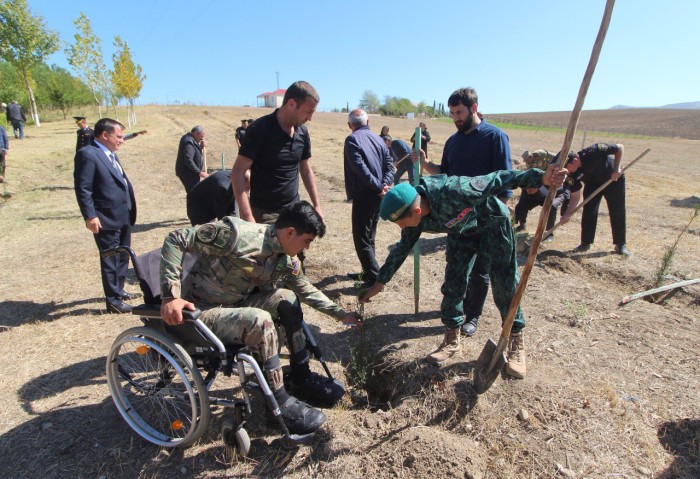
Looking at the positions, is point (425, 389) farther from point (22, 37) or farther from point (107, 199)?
point (22, 37)

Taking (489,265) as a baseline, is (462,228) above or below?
above

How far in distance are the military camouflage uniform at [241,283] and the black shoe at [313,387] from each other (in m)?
0.10

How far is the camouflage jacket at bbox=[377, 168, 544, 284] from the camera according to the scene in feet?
8.40

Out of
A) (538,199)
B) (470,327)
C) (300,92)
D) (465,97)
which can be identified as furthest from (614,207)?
(300,92)

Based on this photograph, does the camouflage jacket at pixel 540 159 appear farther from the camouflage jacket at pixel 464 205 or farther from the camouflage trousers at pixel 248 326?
the camouflage trousers at pixel 248 326

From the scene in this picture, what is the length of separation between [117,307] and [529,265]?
13.6 ft

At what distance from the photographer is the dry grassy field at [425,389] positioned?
2.46 m

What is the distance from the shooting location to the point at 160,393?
290 centimetres

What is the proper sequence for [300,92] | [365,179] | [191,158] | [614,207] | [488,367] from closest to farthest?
[488,367] → [300,92] → [365,179] → [614,207] → [191,158]

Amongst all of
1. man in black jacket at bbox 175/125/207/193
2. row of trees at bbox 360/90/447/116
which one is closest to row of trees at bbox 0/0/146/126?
man in black jacket at bbox 175/125/207/193

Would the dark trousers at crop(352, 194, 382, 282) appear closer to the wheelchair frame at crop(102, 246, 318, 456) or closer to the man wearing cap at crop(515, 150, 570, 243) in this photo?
the wheelchair frame at crop(102, 246, 318, 456)

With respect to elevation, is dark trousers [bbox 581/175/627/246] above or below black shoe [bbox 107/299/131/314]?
above

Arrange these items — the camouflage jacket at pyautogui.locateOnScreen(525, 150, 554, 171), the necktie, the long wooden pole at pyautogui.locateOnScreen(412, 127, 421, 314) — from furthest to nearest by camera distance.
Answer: the camouflage jacket at pyautogui.locateOnScreen(525, 150, 554, 171) → the necktie → the long wooden pole at pyautogui.locateOnScreen(412, 127, 421, 314)

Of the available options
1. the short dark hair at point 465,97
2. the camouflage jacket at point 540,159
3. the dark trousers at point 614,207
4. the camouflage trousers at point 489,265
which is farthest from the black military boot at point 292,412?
the camouflage jacket at point 540,159
